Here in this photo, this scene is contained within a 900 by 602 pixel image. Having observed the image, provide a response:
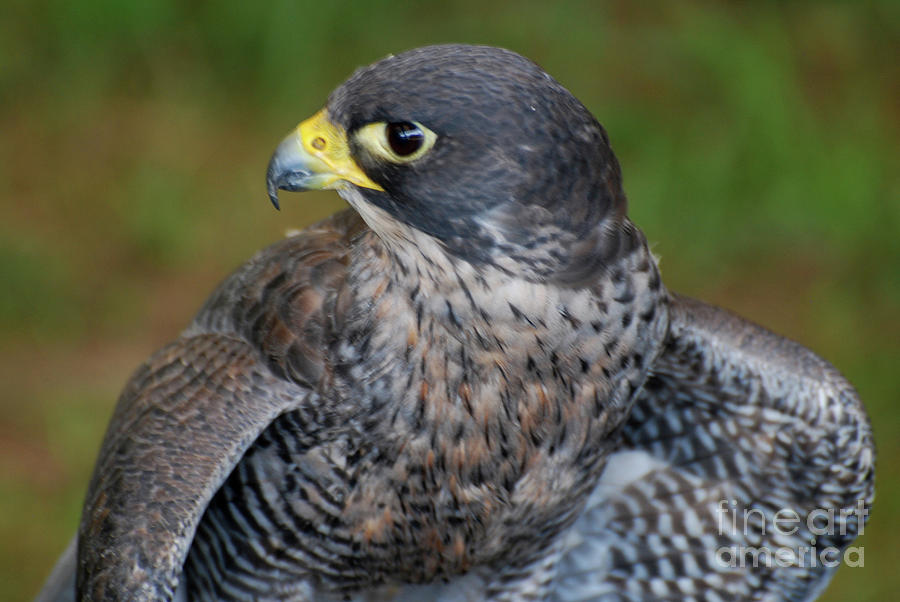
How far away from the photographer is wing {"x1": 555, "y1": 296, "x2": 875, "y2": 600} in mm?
2861

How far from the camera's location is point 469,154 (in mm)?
2139

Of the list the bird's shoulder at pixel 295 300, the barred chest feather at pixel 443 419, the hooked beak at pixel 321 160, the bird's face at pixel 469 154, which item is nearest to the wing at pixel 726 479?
the barred chest feather at pixel 443 419

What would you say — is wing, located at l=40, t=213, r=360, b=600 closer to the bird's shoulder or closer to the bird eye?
the bird's shoulder

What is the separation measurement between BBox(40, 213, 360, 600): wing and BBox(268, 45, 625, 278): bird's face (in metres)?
0.35

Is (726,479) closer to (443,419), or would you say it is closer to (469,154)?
(443,419)

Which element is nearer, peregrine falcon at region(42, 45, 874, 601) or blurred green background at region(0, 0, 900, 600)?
peregrine falcon at region(42, 45, 874, 601)

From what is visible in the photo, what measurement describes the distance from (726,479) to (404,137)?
1475 mm

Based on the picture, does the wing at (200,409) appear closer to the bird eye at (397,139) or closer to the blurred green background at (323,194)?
the bird eye at (397,139)

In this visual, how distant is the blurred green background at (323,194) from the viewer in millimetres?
5395

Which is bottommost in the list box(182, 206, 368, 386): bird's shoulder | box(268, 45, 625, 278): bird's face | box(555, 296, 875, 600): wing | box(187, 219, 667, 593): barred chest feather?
box(555, 296, 875, 600): wing

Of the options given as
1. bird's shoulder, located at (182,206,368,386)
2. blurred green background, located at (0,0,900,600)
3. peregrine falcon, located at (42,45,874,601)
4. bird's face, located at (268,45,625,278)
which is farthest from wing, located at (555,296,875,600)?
blurred green background, located at (0,0,900,600)

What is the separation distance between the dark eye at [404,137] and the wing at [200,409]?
0.43 meters

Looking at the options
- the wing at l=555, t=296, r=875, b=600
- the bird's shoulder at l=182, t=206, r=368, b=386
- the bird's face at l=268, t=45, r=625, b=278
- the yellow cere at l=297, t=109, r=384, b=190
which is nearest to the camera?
the bird's face at l=268, t=45, r=625, b=278

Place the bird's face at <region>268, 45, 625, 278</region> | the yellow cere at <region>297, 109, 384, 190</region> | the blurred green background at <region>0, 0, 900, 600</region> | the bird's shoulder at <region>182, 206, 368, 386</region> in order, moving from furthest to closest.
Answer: the blurred green background at <region>0, 0, 900, 600</region> < the bird's shoulder at <region>182, 206, 368, 386</region> < the yellow cere at <region>297, 109, 384, 190</region> < the bird's face at <region>268, 45, 625, 278</region>
